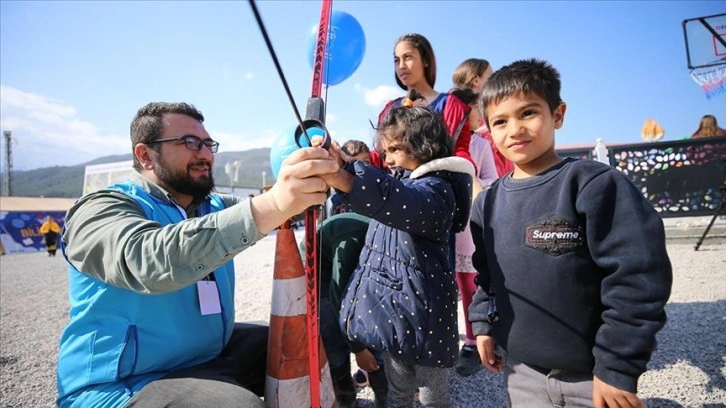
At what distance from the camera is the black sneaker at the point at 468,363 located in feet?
8.34

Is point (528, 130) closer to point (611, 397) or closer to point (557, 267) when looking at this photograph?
point (557, 267)

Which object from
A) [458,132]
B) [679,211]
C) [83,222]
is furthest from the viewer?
[679,211]

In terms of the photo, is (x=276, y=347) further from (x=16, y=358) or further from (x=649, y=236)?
(x=16, y=358)

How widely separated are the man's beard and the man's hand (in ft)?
3.05

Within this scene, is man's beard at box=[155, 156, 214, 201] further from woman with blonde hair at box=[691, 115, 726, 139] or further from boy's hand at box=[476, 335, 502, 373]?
woman with blonde hair at box=[691, 115, 726, 139]

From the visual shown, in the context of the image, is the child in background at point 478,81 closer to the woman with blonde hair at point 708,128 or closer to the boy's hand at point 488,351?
the boy's hand at point 488,351

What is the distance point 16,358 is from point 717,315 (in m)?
6.55

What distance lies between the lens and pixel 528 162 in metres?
1.41

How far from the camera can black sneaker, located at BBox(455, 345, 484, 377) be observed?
2543 mm

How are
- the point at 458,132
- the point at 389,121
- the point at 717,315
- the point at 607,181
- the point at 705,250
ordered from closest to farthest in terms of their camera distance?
the point at 607,181, the point at 389,121, the point at 458,132, the point at 717,315, the point at 705,250

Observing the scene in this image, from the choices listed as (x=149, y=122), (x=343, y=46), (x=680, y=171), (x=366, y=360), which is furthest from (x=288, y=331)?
(x=680, y=171)

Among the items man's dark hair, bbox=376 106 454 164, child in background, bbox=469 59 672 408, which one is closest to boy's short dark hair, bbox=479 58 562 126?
child in background, bbox=469 59 672 408

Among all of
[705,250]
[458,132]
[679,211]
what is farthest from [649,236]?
[679,211]

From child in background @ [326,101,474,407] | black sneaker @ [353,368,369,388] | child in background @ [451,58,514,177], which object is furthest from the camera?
child in background @ [451,58,514,177]
